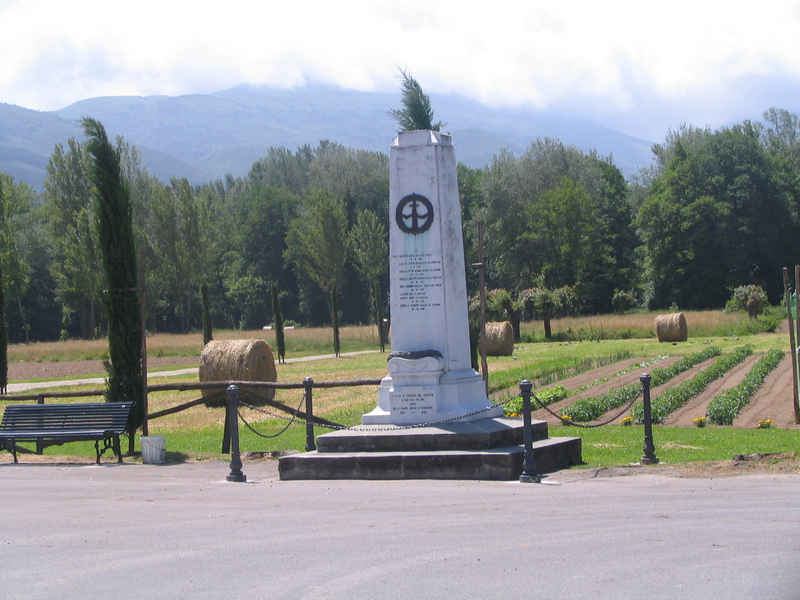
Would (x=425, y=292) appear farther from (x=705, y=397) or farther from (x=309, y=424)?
(x=705, y=397)

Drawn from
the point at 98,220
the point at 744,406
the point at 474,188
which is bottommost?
the point at 744,406

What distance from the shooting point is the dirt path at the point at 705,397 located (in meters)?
19.5

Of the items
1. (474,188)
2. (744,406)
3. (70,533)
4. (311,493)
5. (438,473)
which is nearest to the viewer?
(70,533)

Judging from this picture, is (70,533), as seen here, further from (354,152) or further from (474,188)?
(354,152)

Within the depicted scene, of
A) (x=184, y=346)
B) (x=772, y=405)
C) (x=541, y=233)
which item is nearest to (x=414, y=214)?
(x=772, y=405)

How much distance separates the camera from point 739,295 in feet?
188

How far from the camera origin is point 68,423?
1595 centimetres

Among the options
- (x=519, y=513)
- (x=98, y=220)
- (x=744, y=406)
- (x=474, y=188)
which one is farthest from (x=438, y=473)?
(x=474, y=188)

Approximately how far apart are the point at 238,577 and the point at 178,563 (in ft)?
2.45

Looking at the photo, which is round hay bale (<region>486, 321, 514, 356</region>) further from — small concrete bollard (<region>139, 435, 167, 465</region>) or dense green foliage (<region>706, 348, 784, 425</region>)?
small concrete bollard (<region>139, 435, 167, 465</region>)

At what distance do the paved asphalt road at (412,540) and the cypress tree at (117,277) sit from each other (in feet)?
18.2

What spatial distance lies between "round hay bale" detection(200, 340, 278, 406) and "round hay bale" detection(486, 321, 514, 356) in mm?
16706

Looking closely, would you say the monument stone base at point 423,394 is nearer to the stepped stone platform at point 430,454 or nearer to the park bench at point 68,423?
the stepped stone platform at point 430,454

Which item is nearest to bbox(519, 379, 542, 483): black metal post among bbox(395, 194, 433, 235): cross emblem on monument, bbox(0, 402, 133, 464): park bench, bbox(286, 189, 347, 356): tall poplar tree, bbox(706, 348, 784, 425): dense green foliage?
bbox(395, 194, 433, 235): cross emblem on monument
